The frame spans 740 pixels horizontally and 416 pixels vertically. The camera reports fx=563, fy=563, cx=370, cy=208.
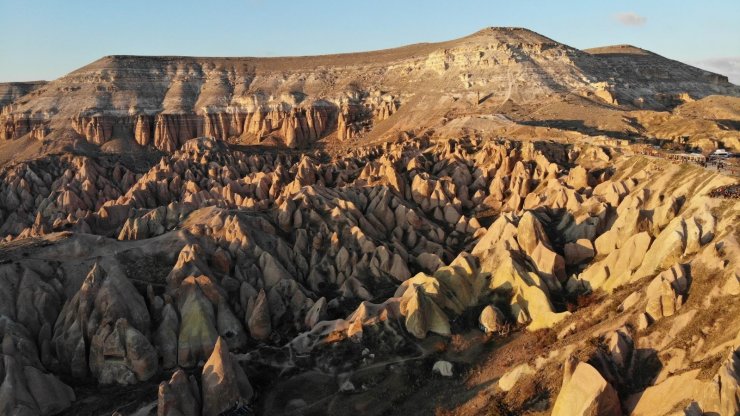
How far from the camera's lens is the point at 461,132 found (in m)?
84.4

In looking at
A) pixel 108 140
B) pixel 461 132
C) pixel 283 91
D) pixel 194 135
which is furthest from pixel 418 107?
pixel 108 140

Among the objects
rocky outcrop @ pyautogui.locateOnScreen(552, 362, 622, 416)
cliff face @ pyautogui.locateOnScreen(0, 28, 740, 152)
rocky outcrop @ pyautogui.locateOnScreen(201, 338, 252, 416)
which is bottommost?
rocky outcrop @ pyautogui.locateOnScreen(201, 338, 252, 416)

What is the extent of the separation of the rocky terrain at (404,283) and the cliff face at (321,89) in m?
24.1

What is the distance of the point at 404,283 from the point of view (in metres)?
38.1

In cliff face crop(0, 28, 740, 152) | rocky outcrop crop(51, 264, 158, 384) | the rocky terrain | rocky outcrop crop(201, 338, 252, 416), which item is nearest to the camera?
the rocky terrain

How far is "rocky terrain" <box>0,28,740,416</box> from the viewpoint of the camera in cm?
2259

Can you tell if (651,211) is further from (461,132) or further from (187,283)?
(461,132)

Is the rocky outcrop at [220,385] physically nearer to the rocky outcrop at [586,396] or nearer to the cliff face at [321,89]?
the rocky outcrop at [586,396]

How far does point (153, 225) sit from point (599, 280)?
3613 centimetres

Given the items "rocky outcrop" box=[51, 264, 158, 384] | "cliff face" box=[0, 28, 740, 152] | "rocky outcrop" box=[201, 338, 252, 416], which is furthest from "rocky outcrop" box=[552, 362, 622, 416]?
"cliff face" box=[0, 28, 740, 152]

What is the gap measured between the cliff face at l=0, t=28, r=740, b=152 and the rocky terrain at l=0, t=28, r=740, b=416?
24074 mm

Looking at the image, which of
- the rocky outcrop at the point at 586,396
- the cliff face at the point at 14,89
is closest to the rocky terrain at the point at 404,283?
the rocky outcrop at the point at 586,396

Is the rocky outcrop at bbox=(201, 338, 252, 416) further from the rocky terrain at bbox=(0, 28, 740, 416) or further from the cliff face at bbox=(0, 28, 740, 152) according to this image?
the cliff face at bbox=(0, 28, 740, 152)

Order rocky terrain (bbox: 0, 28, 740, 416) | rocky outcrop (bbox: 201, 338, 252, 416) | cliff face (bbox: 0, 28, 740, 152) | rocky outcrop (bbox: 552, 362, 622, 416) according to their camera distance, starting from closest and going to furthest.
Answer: rocky outcrop (bbox: 552, 362, 622, 416), rocky terrain (bbox: 0, 28, 740, 416), rocky outcrop (bbox: 201, 338, 252, 416), cliff face (bbox: 0, 28, 740, 152)
